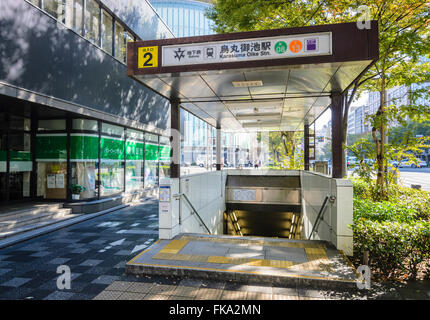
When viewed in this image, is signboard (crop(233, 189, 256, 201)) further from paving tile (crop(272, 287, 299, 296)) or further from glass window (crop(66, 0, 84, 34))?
glass window (crop(66, 0, 84, 34))

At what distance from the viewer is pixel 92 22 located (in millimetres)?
10609

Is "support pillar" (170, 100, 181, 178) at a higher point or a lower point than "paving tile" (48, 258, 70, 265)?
higher

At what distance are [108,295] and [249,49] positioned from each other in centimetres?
440

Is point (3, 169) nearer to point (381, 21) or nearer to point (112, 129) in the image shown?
point (112, 129)

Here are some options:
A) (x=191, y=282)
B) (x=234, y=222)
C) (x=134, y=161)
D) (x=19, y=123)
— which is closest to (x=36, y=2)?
(x=19, y=123)

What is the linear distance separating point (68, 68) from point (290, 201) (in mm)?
10220

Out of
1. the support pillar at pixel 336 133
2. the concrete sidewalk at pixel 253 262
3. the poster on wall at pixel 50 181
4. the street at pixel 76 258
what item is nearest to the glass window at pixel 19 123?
the poster on wall at pixel 50 181

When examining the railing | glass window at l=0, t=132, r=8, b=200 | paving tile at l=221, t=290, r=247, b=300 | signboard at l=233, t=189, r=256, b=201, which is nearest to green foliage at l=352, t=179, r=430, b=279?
paving tile at l=221, t=290, r=247, b=300

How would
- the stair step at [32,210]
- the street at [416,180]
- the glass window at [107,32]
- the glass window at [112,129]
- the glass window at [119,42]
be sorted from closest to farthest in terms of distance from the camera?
the stair step at [32,210] → the glass window at [107,32] → the glass window at [112,129] → the glass window at [119,42] → the street at [416,180]

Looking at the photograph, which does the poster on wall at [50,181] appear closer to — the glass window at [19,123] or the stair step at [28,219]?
the stair step at [28,219]

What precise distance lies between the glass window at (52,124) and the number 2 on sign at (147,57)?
286 inches

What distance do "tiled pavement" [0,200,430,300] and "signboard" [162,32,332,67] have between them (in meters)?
3.64

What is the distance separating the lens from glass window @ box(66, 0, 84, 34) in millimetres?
9273

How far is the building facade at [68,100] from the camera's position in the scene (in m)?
7.59
